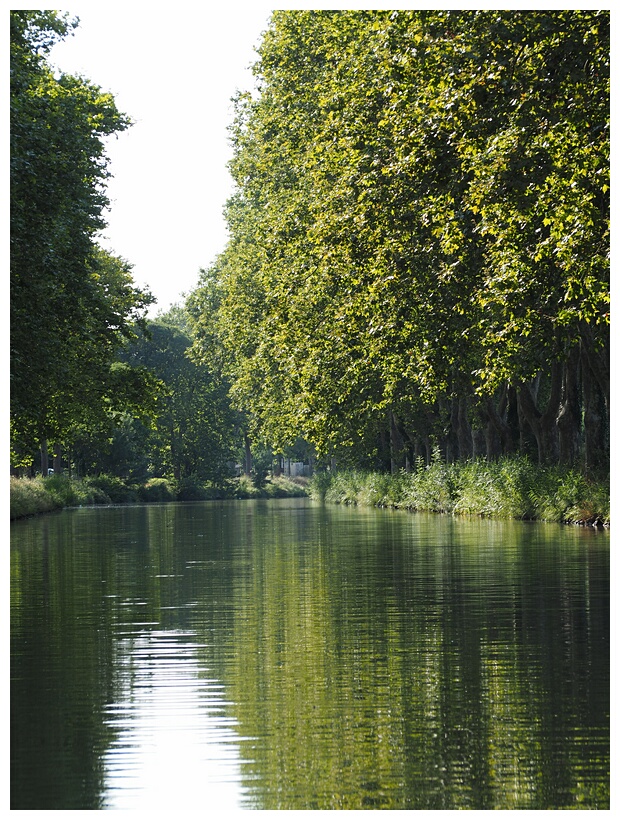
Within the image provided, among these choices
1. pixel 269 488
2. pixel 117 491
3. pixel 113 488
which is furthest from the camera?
pixel 269 488

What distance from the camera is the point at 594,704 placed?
9898mm

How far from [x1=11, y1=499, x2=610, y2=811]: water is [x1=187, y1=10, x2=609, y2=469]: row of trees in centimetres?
578

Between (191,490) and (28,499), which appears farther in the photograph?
(191,490)

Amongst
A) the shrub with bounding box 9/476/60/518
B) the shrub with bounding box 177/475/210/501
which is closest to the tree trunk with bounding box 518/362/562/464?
the shrub with bounding box 9/476/60/518

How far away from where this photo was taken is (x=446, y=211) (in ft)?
88.7

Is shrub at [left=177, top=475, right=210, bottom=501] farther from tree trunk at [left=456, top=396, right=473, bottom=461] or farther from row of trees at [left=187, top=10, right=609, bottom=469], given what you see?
row of trees at [left=187, top=10, right=609, bottom=469]

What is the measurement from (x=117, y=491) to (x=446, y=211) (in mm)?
67358

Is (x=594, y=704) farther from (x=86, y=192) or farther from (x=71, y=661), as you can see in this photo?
(x=86, y=192)

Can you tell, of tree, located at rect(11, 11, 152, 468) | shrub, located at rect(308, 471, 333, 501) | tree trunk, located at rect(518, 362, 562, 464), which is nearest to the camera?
tree, located at rect(11, 11, 152, 468)

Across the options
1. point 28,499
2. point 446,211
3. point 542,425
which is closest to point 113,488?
point 28,499

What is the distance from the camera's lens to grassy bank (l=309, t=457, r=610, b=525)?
36091mm

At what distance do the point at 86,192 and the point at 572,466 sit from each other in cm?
1574

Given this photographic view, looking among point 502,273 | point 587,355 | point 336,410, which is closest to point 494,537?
point 587,355

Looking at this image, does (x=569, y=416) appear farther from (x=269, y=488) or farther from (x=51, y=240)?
(x=269, y=488)
